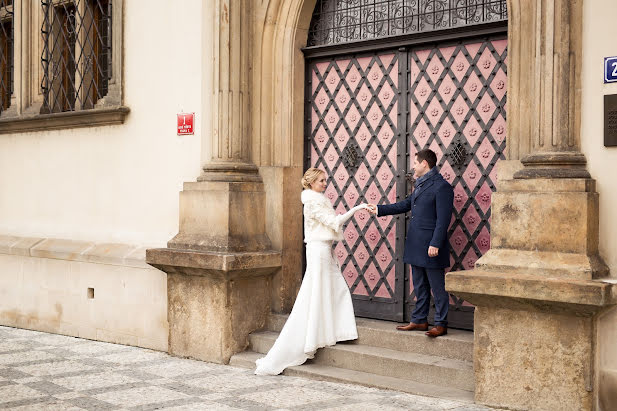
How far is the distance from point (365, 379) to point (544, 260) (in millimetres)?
1837

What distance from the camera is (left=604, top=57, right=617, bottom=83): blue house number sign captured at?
650 cm

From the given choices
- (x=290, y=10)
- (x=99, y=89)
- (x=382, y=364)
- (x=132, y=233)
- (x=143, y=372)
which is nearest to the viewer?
(x=382, y=364)

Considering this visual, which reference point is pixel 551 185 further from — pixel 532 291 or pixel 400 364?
pixel 400 364

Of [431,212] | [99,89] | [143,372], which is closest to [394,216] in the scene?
[431,212]

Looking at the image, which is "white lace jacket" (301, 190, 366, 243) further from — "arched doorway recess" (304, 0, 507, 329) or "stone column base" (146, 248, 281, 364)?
"stone column base" (146, 248, 281, 364)

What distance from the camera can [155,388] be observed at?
295 inches

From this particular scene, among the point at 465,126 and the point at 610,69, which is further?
the point at 465,126

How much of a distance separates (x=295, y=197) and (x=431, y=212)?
1.79m

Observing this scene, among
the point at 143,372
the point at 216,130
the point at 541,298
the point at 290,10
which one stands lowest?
the point at 143,372

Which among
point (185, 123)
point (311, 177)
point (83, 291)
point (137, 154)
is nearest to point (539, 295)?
point (311, 177)

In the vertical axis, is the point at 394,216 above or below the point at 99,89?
below

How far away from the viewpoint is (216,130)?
8.99 meters

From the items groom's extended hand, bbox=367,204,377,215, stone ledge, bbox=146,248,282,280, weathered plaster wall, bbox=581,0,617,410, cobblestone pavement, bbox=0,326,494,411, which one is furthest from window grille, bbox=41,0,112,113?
weathered plaster wall, bbox=581,0,617,410

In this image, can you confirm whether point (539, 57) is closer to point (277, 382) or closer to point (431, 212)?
point (431, 212)
